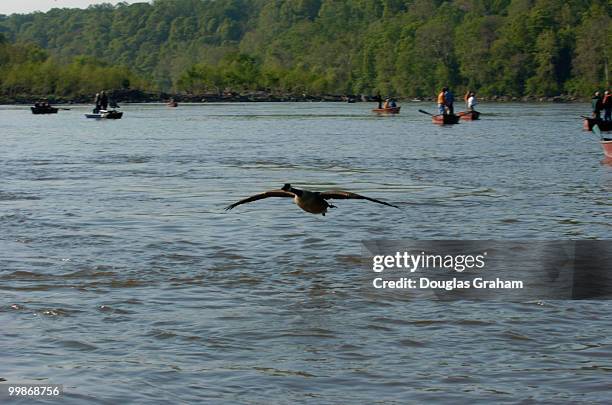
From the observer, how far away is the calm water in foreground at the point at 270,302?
1040cm

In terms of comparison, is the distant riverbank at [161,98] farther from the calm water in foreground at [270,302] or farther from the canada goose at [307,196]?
the canada goose at [307,196]

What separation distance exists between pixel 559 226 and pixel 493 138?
3364cm

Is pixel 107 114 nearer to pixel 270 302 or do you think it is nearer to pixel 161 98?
pixel 270 302

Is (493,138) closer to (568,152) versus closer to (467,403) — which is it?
(568,152)

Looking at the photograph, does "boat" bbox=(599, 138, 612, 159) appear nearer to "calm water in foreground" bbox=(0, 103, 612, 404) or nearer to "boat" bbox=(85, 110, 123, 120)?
"calm water in foreground" bbox=(0, 103, 612, 404)

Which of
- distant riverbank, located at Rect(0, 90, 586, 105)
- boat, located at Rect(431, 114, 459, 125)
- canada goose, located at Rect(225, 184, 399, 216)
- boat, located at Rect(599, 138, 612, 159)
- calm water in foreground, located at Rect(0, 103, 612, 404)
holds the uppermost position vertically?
canada goose, located at Rect(225, 184, 399, 216)

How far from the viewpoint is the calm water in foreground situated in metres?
10.4

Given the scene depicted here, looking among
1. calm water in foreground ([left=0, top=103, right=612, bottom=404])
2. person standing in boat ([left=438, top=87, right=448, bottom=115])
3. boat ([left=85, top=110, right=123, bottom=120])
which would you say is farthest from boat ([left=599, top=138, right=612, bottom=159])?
boat ([left=85, top=110, right=123, bottom=120])

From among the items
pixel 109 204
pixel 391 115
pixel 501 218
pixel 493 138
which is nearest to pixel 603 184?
pixel 501 218

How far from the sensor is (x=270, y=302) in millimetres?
13656

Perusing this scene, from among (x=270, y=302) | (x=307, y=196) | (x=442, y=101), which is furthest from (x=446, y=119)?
(x=307, y=196)

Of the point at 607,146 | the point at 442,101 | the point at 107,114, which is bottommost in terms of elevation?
the point at 107,114

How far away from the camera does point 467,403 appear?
383 inches

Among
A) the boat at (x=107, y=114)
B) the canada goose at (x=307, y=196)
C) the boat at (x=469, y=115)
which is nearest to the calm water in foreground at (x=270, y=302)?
the canada goose at (x=307, y=196)
